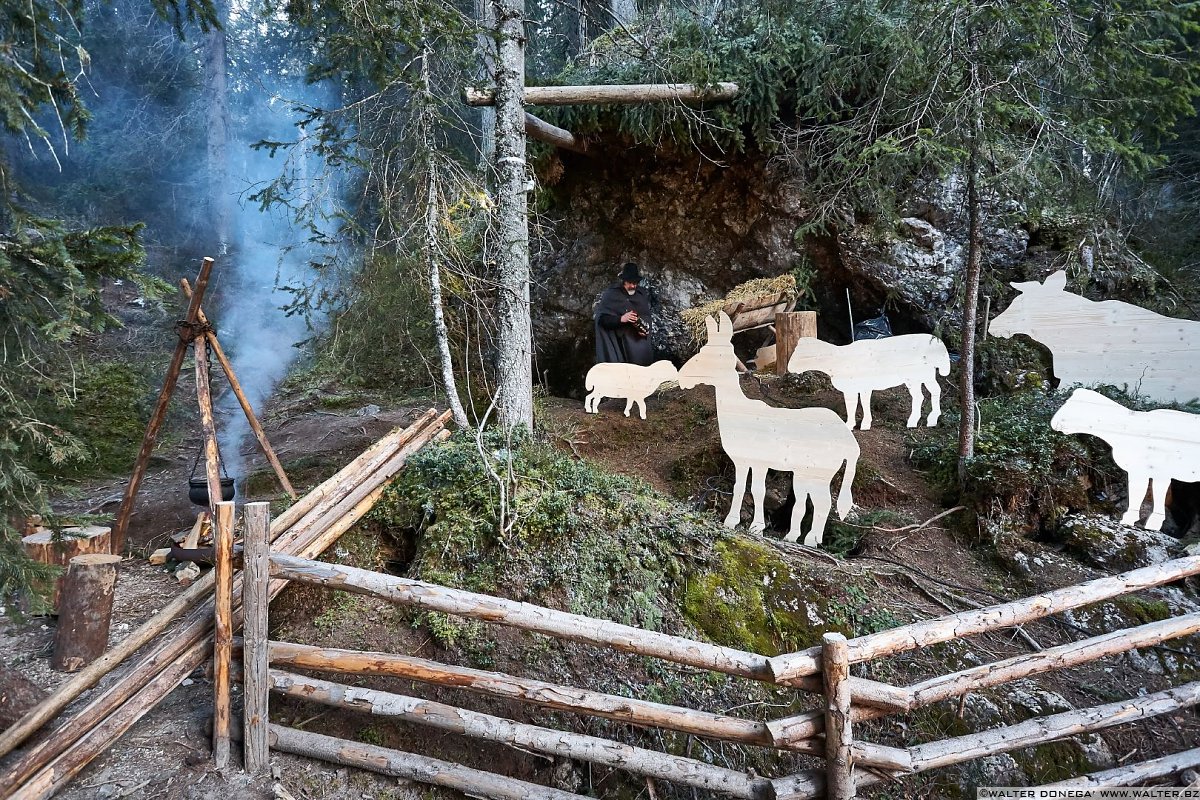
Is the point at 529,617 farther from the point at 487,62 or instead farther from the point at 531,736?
the point at 487,62

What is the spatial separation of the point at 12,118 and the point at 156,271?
13999 mm

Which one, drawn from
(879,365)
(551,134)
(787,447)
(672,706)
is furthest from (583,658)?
(551,134)

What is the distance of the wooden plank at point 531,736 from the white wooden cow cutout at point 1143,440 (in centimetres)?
413

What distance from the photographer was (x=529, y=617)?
3555mm

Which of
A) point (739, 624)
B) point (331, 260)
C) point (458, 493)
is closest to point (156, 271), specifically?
point (331, 260)

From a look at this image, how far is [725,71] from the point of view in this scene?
827cm

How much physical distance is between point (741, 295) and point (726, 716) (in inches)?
260

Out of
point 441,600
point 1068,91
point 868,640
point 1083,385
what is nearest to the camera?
point 868,640

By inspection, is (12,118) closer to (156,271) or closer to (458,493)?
(458,493)

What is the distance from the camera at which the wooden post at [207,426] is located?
188 inches

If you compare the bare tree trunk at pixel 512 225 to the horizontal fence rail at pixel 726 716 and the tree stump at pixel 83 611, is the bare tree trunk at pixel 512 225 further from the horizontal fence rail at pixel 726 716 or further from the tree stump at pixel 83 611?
the tree stump at pixel 83 611

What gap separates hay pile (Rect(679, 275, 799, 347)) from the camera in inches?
353

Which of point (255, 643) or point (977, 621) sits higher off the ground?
point (977, 621)

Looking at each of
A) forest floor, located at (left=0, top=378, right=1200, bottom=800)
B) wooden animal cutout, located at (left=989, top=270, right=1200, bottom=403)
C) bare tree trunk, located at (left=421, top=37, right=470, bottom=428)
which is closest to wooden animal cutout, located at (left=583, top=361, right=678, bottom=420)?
forest floor, located at (left=0, top=378, right=1200, bottom=800)
